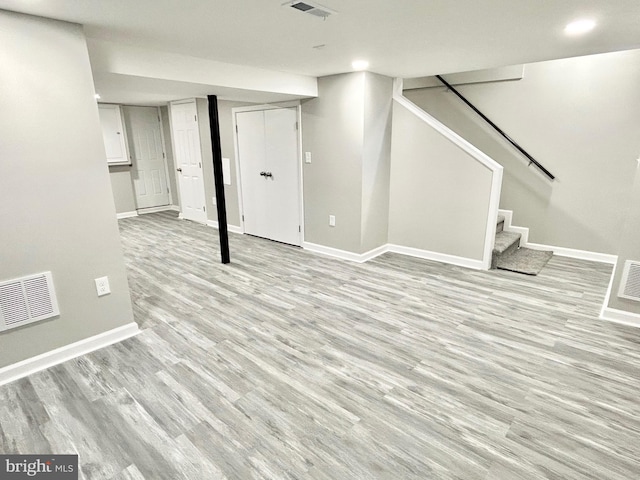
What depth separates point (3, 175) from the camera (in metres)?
2.06

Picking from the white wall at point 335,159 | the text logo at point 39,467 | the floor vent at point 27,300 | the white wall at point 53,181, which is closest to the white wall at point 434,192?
the white wall at point 335,159

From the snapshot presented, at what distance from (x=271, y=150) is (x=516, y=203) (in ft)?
11.4

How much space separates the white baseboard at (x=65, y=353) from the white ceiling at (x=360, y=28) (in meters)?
2.09

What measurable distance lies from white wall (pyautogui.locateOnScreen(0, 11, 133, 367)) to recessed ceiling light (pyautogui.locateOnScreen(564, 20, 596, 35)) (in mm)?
3216

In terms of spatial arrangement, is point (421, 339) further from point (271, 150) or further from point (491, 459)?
point (271, 150)

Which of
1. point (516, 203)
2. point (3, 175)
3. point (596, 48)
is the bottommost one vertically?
point (516, 203)

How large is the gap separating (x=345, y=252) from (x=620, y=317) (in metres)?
2.75

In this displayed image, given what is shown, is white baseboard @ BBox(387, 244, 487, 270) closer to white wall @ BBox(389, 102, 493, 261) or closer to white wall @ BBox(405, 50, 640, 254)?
white wall @ BBox(389, 102, 493, 261)

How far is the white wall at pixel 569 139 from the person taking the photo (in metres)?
4.01

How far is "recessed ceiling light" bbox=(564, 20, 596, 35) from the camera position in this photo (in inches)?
90.3

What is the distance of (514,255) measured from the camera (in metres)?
4.49

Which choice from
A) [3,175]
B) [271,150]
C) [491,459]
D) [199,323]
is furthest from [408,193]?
[3,175]

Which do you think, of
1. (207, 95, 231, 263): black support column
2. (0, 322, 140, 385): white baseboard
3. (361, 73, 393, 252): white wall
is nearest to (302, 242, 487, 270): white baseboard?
(361, 73, 393, 252): white wall

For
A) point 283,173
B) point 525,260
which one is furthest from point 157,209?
point 525,260
